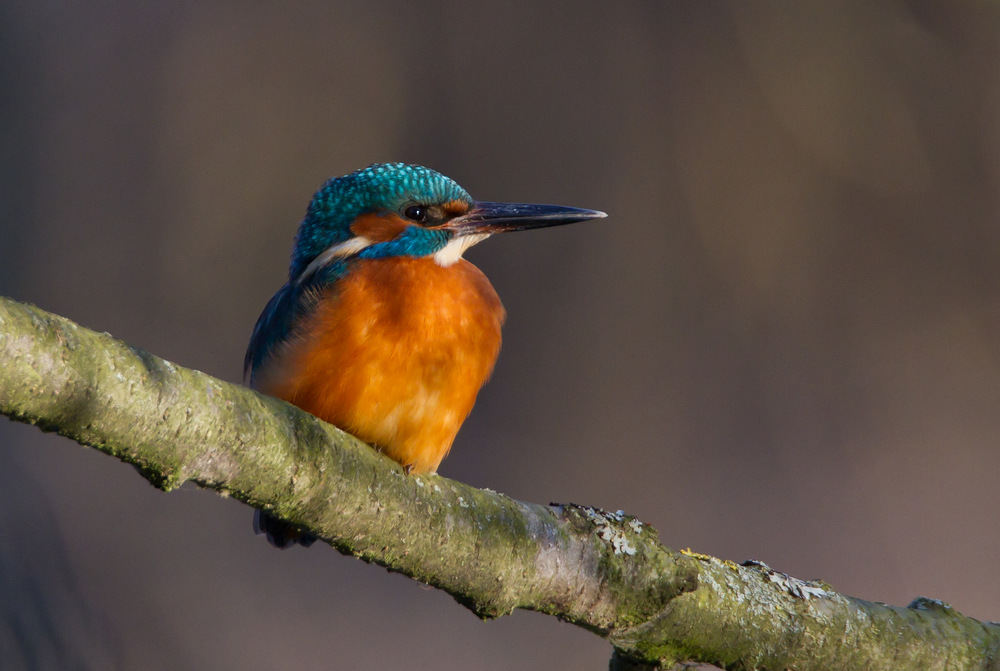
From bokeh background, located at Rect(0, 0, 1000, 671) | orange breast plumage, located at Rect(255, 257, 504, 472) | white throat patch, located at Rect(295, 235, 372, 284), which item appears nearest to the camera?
orange breast plumage, located at Rect(255, 257, 504, 472)

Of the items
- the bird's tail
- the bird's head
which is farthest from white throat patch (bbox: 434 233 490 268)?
the bird's tail

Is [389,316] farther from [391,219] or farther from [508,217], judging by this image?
[508,217]

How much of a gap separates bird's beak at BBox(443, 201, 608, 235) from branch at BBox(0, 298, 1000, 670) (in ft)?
2.17

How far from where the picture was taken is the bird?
1564 millimetres

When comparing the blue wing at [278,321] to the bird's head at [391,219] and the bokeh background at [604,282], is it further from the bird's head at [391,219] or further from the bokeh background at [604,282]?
the bokeh background at [604,282]

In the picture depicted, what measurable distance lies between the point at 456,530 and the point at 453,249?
0.73 meters

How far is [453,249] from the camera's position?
1838 millimetres

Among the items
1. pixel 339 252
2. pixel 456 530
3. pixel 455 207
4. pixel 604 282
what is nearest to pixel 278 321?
pixel 339 252

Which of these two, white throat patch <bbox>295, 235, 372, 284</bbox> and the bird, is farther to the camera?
white throat patch <bbox>295, 235, 372, 284</bbox>

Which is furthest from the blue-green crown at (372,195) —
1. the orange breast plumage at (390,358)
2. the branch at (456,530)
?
the branch at (456,530)

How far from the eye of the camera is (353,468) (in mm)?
1178

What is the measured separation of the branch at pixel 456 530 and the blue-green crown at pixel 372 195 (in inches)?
26.1

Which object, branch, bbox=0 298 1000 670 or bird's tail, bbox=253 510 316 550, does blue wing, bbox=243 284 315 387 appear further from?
branch, bbox=0 298 1000 670

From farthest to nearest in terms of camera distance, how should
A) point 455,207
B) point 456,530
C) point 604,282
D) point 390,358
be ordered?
1. point 604,282
2. point 455,207
3. point 390,358
4. point 456,530
